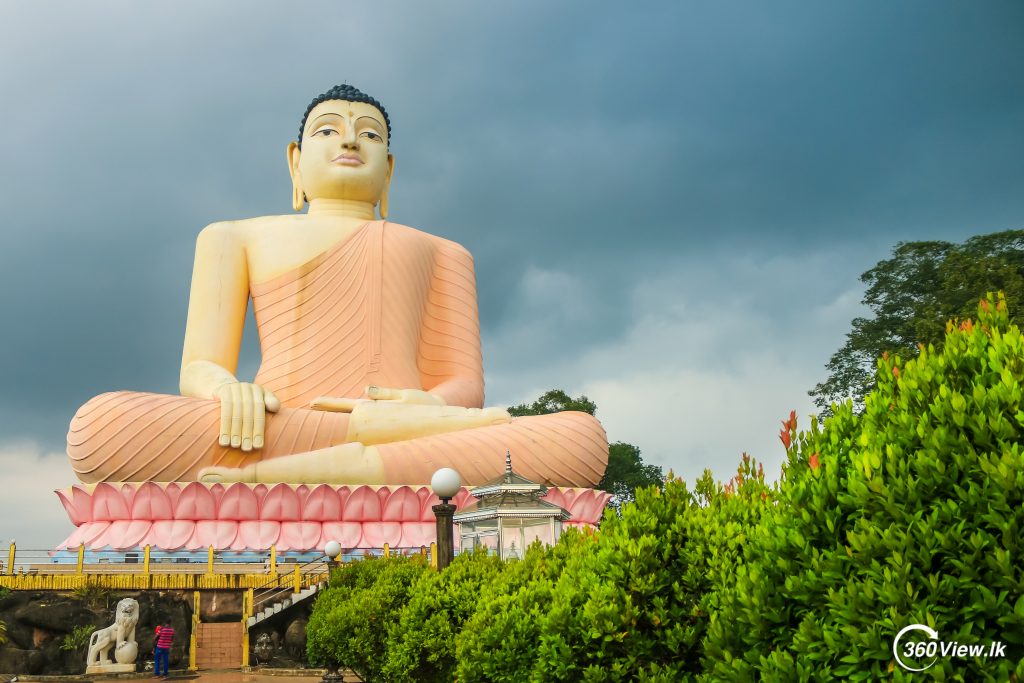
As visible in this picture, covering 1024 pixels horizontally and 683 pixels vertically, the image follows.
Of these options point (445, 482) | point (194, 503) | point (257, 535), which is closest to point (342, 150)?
point (194, 503)

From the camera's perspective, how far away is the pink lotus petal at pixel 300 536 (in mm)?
13578

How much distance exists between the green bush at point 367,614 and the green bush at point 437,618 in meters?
0.39

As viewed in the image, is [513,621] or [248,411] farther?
[248,411]

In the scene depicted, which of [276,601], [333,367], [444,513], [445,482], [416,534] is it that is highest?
[333,367]

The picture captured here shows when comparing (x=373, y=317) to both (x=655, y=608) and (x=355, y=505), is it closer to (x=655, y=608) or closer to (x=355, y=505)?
(x=355, y=505)

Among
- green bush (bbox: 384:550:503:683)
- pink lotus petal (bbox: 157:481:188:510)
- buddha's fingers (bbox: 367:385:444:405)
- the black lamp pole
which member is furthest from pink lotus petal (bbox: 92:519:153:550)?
green bush (bbox: 384:550:503:683)

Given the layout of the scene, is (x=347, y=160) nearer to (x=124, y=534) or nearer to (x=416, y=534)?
(x=416, y=534)

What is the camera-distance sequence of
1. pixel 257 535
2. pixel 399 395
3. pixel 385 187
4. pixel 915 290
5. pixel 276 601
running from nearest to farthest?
pixel 276 601, pixel 257 535, pixel 399 395, pixel 385 187, pixel 915 290

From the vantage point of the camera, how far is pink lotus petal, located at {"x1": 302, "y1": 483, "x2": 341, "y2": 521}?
1390 cm

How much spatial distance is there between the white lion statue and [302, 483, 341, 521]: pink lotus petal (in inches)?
129

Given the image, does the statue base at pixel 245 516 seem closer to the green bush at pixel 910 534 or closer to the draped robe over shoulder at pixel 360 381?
the draped robe over shoulder at pixel 360 381

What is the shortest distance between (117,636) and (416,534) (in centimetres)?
453

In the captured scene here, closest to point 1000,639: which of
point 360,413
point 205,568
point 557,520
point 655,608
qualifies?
point 655,608

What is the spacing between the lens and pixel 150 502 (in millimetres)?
13555
